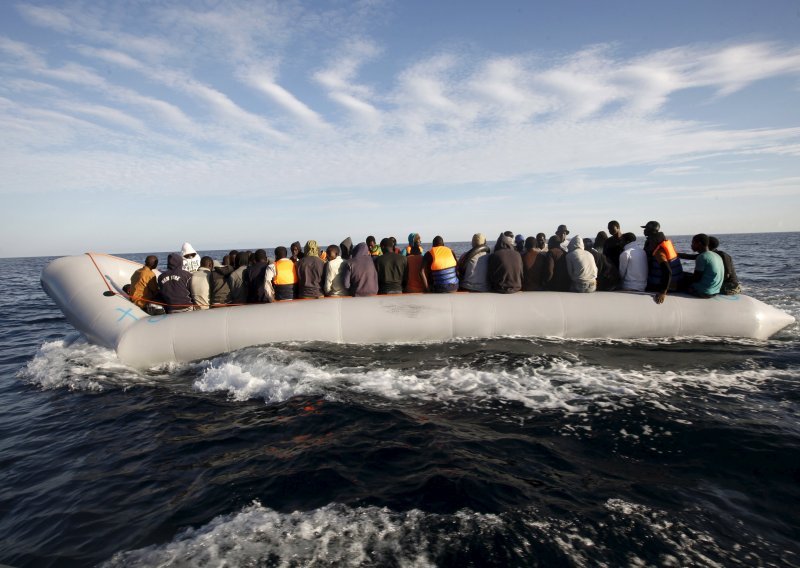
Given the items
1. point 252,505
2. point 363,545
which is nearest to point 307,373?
point 252,505

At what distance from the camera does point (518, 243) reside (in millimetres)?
11320

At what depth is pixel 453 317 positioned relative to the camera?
8180mm

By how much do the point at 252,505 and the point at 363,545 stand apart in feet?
3.64

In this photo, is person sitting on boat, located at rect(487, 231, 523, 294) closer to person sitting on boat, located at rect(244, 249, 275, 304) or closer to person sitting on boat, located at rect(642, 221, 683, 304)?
person sitting on boat, located at rect(642, 221, 683, 304)

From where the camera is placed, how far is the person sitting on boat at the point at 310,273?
839cm

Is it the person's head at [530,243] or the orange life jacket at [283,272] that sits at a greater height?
the person's head at [530,243]

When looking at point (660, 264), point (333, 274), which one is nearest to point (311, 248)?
point (333, 274)

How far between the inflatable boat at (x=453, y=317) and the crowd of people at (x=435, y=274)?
32 centimetres

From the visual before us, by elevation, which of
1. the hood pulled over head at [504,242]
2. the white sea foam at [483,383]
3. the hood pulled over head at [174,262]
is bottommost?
the white sea foam at [483,383]

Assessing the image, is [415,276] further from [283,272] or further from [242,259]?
[242,259]

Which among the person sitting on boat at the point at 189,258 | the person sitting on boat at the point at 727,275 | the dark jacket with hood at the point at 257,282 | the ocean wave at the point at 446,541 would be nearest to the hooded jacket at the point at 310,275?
the dark jacket with hood at the point at 257,282

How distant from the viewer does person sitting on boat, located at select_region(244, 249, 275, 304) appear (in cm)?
834

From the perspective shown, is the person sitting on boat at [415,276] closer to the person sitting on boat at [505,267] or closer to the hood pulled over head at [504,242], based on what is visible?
the person sitting on boat at [505,267]

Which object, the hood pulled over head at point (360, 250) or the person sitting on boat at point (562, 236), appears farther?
the person sitting on boat at point (562, 236)
